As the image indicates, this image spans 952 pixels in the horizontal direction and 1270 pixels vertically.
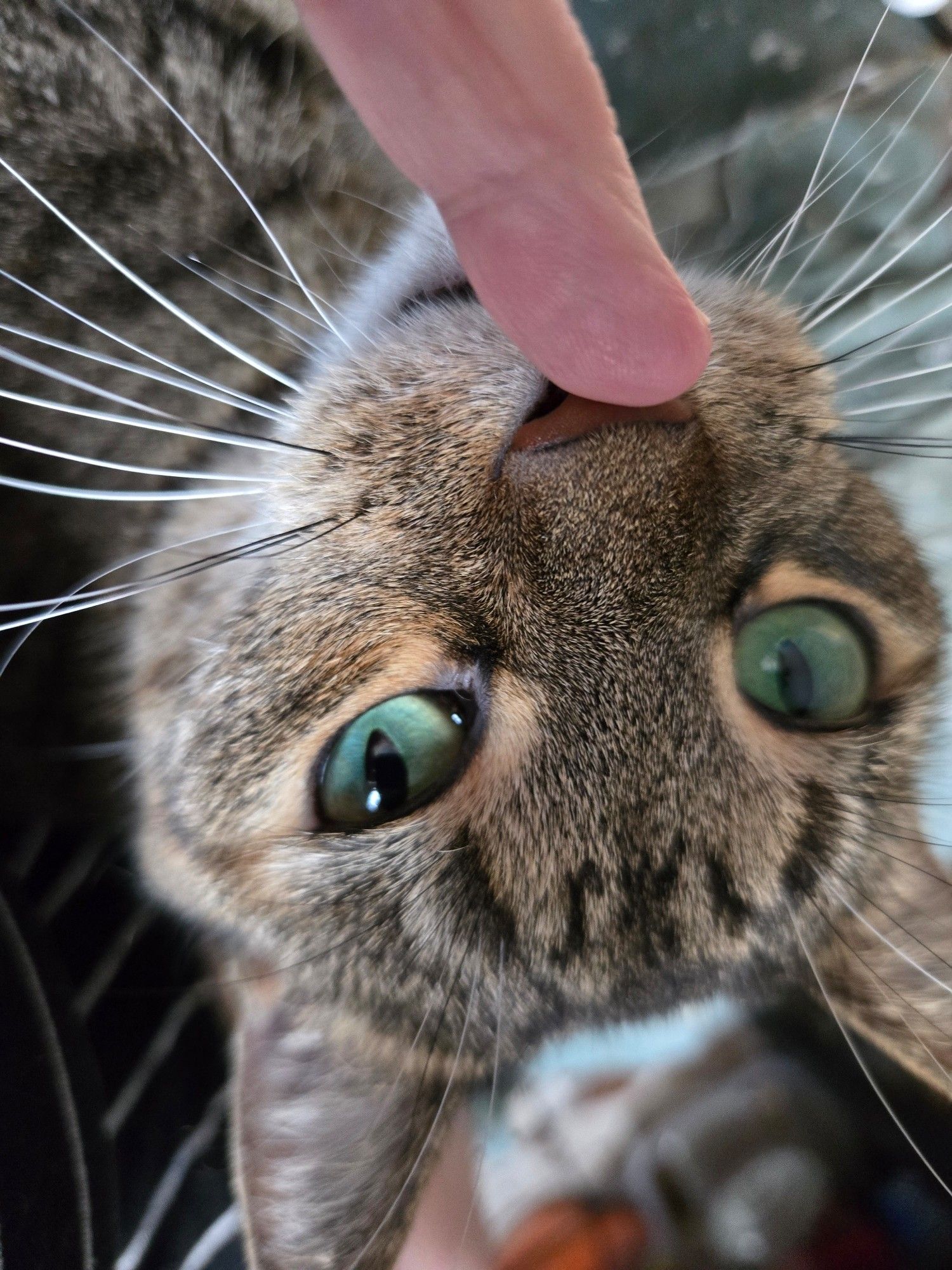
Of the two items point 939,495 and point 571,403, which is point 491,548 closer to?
point 571,403

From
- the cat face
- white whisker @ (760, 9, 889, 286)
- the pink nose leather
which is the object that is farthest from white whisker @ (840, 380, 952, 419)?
the pink nose leather

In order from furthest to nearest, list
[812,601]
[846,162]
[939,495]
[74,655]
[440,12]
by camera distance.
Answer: [939,495]
[846,162]
[74,655]
[812,601]
[440,12]

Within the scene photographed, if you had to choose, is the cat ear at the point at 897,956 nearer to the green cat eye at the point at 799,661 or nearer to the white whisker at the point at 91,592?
the green cat eye at the point at 799,661

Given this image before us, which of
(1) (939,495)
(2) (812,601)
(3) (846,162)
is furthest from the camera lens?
(1) (939,495)

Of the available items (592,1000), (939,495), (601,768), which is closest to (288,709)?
(601,768)

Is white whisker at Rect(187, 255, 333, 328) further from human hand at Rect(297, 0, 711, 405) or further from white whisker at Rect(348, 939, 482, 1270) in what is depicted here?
white whisker at Rect(348, 939, 482, 1270)

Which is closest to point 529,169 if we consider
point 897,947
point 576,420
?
point 576,420
